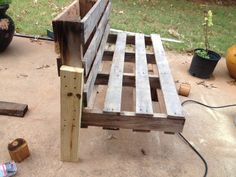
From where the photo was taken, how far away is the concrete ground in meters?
2.21

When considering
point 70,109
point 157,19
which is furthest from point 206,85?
point 157,19

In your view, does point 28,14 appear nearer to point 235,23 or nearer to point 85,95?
point 85,95

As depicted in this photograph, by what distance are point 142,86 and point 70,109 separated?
707 millimetres

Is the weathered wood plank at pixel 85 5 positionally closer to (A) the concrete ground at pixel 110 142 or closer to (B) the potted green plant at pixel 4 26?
(A) the concrete ground at pixel 110 142

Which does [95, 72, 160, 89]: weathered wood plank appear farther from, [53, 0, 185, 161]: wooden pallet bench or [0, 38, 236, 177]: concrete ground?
[0, 38, 236, 177]: concrete ground

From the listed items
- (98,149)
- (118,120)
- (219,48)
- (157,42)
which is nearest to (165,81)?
(118,120)

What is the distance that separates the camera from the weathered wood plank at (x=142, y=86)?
6.95ft

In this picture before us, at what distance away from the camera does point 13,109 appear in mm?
2643

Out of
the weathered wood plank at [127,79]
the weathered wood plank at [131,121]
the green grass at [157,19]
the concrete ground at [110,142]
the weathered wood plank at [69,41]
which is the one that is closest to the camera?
the weathered wood plank at [69,41]

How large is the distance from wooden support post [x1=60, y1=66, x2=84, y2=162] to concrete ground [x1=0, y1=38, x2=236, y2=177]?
14 cm

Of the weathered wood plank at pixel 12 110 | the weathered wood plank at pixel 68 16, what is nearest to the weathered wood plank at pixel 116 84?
the weathered wood plank at pixel 68 16

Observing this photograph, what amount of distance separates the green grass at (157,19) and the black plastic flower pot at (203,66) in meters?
0.96

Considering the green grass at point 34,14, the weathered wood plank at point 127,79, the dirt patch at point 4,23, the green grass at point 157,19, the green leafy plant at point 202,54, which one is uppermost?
the dirt patch at point 4,23

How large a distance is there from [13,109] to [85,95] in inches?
39.5
